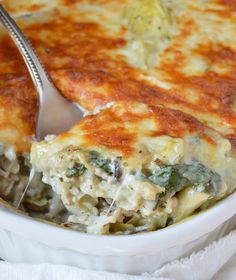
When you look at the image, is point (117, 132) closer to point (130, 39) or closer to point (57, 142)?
point (57, 142)

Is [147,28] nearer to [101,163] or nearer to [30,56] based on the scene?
[30,56]

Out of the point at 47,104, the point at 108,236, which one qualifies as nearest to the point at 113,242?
the point at 108,236

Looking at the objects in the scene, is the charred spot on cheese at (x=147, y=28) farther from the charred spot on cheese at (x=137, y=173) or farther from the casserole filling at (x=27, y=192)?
the casserole filling at (x=27, y=192)

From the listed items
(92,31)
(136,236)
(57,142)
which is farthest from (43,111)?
(136,236)

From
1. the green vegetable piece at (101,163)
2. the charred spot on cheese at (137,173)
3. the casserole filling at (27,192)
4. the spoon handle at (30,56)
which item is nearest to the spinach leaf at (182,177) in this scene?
the charred spot on cheese at (137,173)

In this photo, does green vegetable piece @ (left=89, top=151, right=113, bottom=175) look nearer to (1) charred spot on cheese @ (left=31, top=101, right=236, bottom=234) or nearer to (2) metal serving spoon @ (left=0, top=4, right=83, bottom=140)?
(1) charred spot on cheese @ (left=31, top=101, right=236, bottom=234)

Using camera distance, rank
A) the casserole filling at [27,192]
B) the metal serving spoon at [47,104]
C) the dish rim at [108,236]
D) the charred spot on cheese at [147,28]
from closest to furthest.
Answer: the dish rim at [108,236]
the casserole filling at [27,192]
the metal serving spoon at [47,104]
the charred spot on cheese at [147,28]
